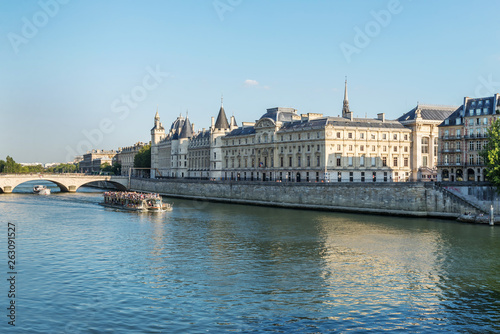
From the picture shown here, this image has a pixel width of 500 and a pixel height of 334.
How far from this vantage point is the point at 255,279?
1107 inches

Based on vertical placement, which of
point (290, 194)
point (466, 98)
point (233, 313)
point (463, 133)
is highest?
point (466, 98)

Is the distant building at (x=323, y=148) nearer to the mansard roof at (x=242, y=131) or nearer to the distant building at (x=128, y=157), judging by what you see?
the mansard roof at (x=242, y=131)

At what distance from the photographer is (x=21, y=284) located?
26.8 metres

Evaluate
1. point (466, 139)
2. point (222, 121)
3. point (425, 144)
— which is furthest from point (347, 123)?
point (222, 121)

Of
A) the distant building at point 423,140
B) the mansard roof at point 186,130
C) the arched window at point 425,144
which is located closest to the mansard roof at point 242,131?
the mansard roof at point 186,130

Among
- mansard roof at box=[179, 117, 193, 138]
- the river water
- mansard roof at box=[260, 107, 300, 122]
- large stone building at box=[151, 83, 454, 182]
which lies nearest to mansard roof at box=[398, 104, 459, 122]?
large stone building at box=[151, 83, 454, 182]

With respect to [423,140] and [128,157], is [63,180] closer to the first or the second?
[423,140]

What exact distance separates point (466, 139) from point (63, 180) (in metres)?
78.6

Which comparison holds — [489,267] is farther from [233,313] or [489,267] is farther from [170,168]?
[170,168]

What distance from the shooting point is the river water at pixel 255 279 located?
2158 cm

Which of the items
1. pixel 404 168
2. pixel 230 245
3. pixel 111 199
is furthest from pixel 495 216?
pixel 111 199

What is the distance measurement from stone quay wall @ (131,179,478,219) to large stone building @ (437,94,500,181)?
42.7 feet

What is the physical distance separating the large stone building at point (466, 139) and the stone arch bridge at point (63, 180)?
225 feet

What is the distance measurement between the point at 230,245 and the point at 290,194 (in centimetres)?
3561
